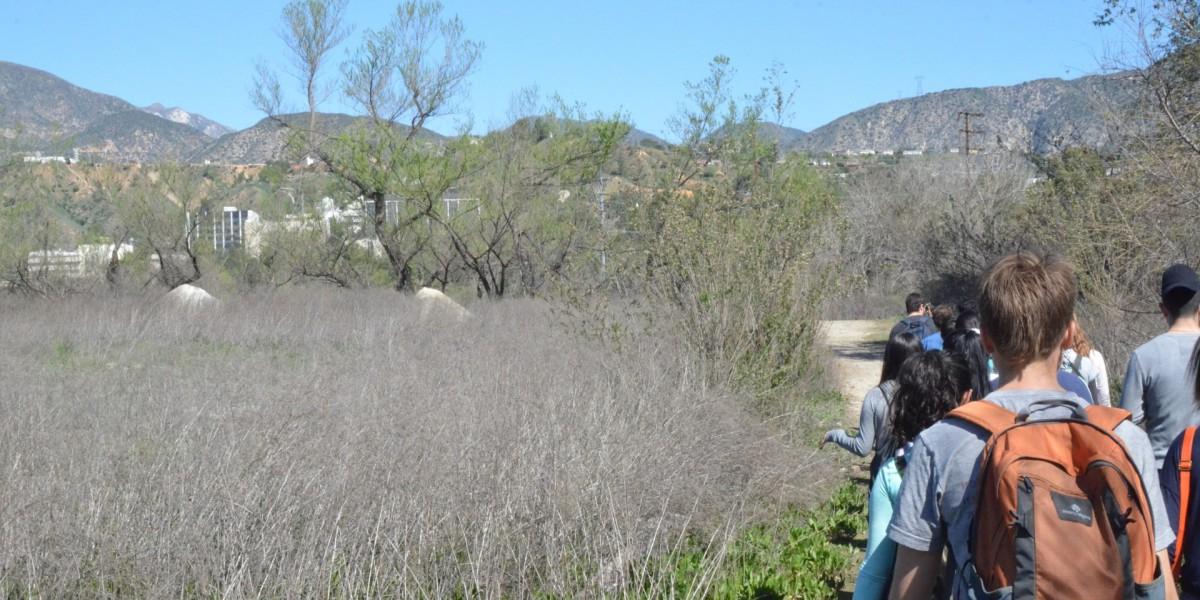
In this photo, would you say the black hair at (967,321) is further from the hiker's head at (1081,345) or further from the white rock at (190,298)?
the white rock at (190,298)

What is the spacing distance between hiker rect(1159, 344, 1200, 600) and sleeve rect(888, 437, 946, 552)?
0.93m

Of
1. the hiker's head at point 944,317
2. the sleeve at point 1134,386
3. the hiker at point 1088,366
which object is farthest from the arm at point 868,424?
the hiker's head at point 944,317

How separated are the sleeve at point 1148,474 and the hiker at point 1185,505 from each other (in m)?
0.64

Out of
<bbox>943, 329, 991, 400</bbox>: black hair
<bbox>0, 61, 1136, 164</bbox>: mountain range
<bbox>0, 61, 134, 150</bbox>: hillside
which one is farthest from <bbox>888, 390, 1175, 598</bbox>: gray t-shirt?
<bbox>0, 61, 134, 150</bbox>: hillside

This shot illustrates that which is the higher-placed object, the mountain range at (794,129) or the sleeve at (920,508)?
the mountain range at (794,129)

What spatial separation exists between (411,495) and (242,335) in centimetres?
1410

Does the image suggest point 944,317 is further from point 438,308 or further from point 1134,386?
point 438,308

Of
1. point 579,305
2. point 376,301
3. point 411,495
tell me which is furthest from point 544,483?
point 376,301

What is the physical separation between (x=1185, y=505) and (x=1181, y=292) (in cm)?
197

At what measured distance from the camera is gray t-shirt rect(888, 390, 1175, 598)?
7.50 ft

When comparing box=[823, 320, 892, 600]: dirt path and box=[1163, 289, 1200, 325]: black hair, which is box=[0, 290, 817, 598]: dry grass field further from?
box=[1163, 289, 1200, 325]: black hair

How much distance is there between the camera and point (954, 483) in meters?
2.31

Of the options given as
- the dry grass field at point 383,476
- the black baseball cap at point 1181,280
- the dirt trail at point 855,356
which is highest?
the black baseball cap at point 1181,280

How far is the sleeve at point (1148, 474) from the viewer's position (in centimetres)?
228
